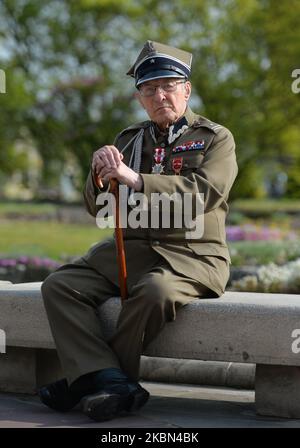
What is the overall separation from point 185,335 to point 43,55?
2339cm

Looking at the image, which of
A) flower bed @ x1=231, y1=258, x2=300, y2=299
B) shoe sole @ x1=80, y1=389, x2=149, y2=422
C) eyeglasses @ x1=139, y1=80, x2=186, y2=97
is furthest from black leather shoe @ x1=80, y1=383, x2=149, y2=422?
flower bed @ x1=231, y1=258, x2=300, y2=299

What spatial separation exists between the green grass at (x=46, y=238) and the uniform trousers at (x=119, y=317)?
627 cm

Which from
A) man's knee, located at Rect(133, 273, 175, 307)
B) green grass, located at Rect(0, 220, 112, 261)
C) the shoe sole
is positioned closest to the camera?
the shoe sole

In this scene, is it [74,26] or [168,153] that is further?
[74,26]

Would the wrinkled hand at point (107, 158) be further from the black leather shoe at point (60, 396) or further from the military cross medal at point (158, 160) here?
the black leather shoe at point (60, 396)

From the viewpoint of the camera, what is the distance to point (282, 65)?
2116 centimetres

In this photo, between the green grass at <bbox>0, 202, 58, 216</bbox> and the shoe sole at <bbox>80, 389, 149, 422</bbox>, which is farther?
the green grass at <bbox>0, 202, 58, 216</bbox>

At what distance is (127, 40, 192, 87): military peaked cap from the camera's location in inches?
192

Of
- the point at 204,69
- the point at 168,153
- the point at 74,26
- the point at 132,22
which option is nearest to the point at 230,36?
the point at 204,69

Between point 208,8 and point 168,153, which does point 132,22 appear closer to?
point 208,8

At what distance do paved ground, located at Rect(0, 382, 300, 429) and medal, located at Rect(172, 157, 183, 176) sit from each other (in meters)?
1.22

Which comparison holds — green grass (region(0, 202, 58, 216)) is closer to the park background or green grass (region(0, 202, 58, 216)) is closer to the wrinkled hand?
the park background

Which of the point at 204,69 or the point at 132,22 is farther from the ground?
the point at 132,22
